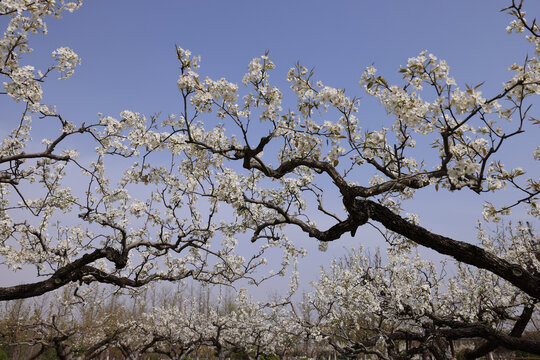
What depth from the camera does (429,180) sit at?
4.92 m

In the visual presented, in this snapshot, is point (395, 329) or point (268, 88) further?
point (395, 329)

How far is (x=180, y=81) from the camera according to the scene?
420 cm

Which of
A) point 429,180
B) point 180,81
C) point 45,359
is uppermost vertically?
point 180,81

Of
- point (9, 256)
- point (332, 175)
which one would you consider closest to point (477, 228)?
point (332, 175)

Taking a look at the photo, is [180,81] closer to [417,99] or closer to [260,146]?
[260,146]

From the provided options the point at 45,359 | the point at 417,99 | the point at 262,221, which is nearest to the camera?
the point at 417,99

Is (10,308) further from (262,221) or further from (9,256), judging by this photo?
(262,221)

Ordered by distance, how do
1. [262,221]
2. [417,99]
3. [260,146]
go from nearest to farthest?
[417,99], [260,146], [262,221]

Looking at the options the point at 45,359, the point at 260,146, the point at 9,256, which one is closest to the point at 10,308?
the point at 45,359

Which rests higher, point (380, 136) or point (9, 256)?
point (380, 136)

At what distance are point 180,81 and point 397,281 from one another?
29.6ft

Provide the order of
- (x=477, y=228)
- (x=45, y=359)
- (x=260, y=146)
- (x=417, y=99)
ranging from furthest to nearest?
(x=45, y=359)
(x=477, y=228)
(x=260, y=146)
(x=417, y=99)

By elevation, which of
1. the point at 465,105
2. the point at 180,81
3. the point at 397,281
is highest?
the point at 180,81

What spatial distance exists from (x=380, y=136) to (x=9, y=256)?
876cm
